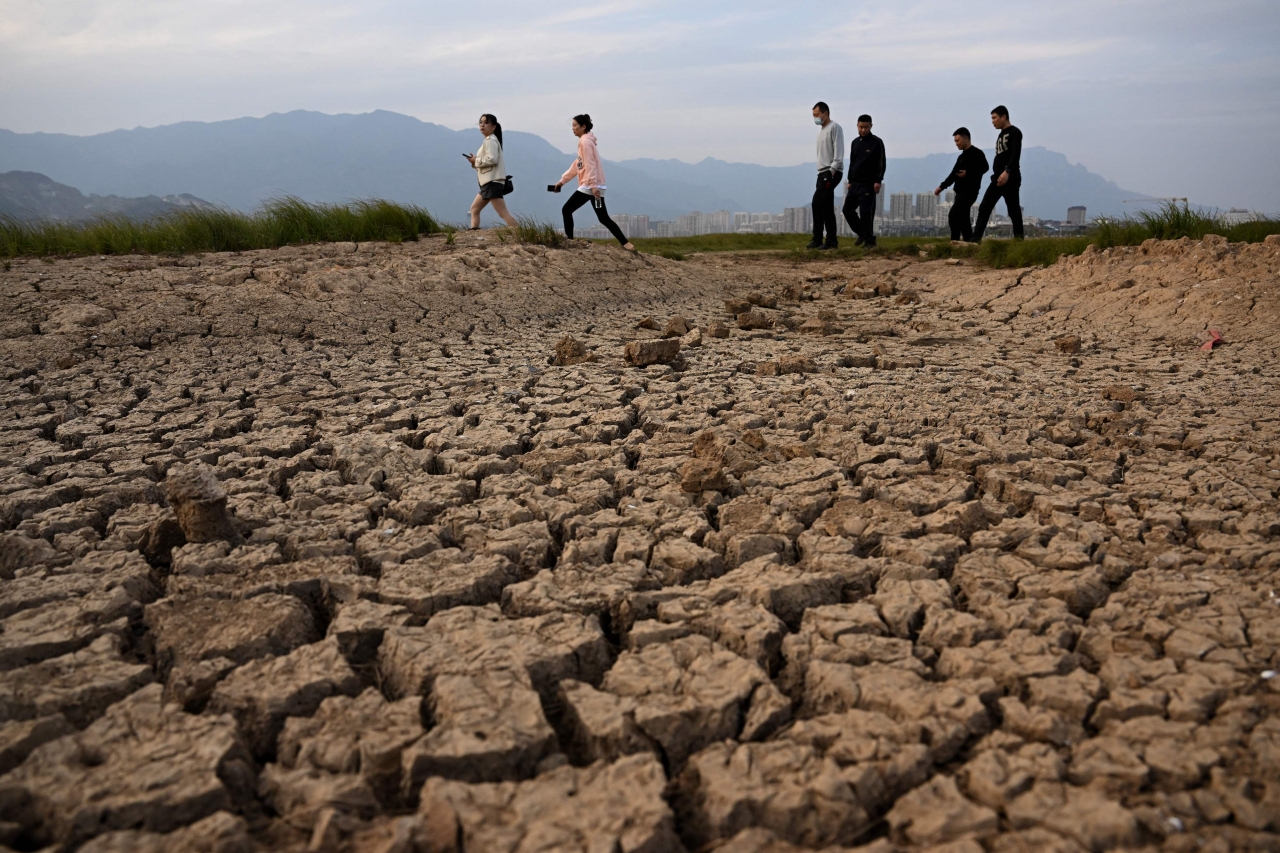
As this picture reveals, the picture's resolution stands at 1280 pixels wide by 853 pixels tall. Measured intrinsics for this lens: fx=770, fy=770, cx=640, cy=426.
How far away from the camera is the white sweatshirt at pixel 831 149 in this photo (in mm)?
9367

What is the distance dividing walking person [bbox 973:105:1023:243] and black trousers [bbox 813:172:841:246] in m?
1.81

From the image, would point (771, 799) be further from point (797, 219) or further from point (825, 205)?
point (797, 219)

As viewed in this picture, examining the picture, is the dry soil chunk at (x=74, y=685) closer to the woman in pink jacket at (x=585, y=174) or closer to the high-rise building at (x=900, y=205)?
the woman in pink jacket at (x=585, y=174)

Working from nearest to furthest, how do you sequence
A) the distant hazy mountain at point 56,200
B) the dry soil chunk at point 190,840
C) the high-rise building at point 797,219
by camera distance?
the dry soil chunk at point 190,840 → the distant hazy mountain at point 56,200 → the high-rise building at point 797,219

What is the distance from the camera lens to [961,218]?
9.84 metres

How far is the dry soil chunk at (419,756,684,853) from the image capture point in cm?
128

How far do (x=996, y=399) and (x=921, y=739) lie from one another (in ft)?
8.18

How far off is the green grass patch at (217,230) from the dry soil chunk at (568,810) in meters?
6.68

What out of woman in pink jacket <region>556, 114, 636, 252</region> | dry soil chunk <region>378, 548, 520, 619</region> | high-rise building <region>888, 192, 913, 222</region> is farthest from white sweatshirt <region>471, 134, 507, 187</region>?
high-rise building <region>888, 192, 913, 222</region>

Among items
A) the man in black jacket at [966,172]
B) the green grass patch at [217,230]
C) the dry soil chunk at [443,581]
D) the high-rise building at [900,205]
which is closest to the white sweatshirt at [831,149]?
the man in black jacket at [966,172]

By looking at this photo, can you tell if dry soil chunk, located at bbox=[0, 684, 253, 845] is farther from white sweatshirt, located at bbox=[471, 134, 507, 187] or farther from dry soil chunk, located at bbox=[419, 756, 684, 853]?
white sweatshirt, located at bbox=[471, 134, 507, 187]

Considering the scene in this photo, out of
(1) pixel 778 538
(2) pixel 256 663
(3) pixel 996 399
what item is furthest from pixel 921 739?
(3) pixel 996 399

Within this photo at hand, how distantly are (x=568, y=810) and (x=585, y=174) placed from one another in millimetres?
7191

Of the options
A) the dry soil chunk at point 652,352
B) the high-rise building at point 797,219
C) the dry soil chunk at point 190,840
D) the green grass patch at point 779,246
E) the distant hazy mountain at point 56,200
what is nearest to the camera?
the dry soil chunk at point 190,840
